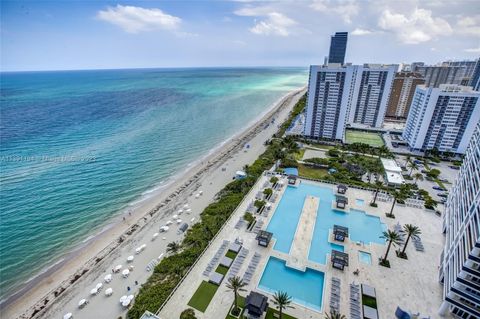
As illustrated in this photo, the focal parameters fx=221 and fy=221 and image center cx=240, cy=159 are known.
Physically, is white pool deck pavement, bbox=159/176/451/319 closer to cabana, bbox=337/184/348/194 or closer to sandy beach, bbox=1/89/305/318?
sandy beach, bbox=1/89/305/318

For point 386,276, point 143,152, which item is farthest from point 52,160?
point 386,276

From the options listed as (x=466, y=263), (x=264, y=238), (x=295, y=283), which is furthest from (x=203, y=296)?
(x=466, y=263)

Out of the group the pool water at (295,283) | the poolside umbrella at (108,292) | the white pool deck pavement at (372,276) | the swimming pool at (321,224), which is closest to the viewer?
the white pool deck pavement at (372,276)

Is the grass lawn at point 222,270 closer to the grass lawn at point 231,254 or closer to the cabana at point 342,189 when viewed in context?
the grass lawn at point 231,254

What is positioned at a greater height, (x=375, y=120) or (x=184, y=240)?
(x=375, y=120)

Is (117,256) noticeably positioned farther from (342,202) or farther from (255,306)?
(342,202)

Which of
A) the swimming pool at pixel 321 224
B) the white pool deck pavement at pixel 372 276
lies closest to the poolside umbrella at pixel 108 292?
the white pool deck pavement at pixel 372 276

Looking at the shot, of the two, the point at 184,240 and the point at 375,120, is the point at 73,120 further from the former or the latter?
the point at 375,120
